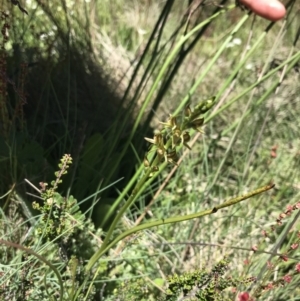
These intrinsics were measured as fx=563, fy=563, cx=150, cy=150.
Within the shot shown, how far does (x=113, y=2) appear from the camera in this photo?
302 centimetres

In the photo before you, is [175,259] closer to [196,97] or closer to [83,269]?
[83,269]

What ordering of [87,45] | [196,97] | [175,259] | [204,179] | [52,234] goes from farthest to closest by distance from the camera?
1. [196,97]
2. [87,45]
3. [204,179]
4. [175,259]
5. [52,234]

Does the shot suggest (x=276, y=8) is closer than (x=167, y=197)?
Yes

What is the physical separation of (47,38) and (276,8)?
2.81 ft

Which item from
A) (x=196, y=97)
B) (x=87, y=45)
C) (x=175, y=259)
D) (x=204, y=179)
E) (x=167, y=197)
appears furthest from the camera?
(x=196, y=97)

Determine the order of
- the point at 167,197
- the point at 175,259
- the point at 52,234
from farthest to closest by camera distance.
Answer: the point at 167,197 < the point at 175,259 < the point at 52,234

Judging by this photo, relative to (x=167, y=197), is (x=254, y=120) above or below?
Result: above

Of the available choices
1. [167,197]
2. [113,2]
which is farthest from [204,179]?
[113,2]

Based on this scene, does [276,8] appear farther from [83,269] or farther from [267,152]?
[267,152]

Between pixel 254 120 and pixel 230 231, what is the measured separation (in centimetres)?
60

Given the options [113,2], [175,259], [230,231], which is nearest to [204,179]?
[230,231]

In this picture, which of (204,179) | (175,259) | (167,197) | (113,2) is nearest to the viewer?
(175,259)

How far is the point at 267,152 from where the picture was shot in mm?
2072

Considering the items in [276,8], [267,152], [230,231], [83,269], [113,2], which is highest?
[276,8]
